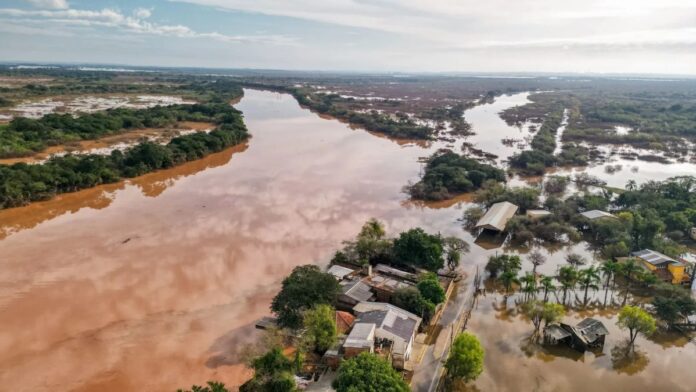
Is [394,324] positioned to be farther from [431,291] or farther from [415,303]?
[431,291]

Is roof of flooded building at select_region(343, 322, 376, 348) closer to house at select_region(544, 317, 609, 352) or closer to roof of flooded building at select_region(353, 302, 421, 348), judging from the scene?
roof of flooded building at select_region(353, 302, 421, 348)

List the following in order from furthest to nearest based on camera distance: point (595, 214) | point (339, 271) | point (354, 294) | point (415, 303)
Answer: point (595, 214)
point (339, 271)
point (354, 294)
point (415, 303)

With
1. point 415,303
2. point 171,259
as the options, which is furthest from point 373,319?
point 171,259

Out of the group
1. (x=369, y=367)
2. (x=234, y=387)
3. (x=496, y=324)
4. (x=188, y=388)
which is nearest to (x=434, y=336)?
(x=496, y=324)

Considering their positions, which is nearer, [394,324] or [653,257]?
[394,324]

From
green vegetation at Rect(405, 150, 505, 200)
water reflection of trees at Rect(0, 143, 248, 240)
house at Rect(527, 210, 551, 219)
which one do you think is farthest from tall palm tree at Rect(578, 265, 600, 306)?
water reflection of trees at Rect(0, 143, 248, 240)

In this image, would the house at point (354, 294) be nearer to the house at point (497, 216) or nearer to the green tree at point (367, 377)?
the green tree at point (367, 377)

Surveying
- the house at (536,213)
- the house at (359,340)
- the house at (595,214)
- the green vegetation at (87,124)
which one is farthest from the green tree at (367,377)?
the green vegetation at (87,124)
